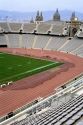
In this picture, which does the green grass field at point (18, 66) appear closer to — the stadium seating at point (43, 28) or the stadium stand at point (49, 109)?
the stadium stand at point (49, 109)

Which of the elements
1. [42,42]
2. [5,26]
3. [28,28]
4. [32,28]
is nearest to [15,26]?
[5,26]

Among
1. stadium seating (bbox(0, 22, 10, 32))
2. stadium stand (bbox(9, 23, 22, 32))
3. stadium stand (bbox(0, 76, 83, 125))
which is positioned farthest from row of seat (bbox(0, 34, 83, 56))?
stadium stand (bbox(0, 76, 83, 125))

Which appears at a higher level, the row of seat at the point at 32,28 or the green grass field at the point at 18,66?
the row of seat at the point at 32,28

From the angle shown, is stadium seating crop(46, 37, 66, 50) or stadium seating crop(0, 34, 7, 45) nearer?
stadium seating crop(46, 37, 66, 50)

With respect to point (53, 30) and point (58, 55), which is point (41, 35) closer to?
point (53, 30)

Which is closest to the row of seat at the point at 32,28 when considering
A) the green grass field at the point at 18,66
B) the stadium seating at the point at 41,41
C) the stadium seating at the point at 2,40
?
the stadium seating at the point at 41,41

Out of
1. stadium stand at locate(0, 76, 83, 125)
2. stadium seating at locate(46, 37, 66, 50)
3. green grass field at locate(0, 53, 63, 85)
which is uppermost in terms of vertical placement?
stadium stand at locate(0, 76, 83, 125)

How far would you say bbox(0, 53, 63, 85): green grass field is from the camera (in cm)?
3860

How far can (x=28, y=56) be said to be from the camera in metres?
56.8

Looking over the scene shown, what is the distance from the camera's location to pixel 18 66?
4562 centimetres

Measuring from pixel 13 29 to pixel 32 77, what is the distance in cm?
3683

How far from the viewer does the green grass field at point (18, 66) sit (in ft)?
127

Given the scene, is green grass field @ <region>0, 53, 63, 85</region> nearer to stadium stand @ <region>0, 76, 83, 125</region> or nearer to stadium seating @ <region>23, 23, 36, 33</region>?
stadium stand @ <region>0, 76, 83, 125</region>

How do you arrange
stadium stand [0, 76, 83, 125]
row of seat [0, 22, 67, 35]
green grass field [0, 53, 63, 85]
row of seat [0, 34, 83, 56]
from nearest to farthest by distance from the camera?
stadium stand [0, 76, 83, 125]
green grass field [0, 53, 63, 85]
row of seat [0, 34, 83, 56]
row of seat [0, 22, 67, 35]
